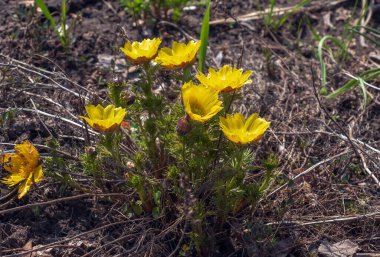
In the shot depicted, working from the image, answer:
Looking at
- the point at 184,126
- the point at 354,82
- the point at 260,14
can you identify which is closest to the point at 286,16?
the point at 260,14

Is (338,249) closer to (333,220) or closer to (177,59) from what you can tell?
(333,220)

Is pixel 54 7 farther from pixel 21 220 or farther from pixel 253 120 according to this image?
pixel 253 120

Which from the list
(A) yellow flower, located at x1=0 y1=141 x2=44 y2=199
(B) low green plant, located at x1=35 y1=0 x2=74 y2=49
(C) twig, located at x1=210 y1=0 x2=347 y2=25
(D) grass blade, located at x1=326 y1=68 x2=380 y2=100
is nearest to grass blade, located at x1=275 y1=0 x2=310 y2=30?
(C) twig, located at x1=210 y1=0 x2=347 y2=25

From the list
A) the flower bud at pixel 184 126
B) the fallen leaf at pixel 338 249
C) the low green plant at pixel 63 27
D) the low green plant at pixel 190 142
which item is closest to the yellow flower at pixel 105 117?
the low green plant at pixel 190 142

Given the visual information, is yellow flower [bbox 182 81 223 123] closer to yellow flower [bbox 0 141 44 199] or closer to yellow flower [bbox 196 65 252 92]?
yellow flower [bbox 196 65 252 92]

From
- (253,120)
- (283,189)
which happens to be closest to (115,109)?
(253,120)

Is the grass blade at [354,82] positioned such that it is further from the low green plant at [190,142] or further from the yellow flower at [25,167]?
the yellow flower at [25,167]
